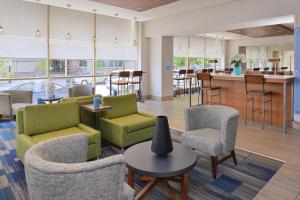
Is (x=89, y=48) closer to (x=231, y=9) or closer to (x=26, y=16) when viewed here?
(x=26, y=16)

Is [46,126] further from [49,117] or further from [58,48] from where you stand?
[58,48]

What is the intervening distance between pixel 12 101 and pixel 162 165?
509 cm

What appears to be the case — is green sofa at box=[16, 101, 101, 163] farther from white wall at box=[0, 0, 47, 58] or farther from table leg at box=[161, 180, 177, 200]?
white wall at box=[0, 0, 47, 58]

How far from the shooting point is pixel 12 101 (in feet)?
19.5

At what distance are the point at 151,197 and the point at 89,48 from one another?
659 centimetres

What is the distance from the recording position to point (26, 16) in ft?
22.5

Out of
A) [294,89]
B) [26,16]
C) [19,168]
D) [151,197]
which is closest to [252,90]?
[294,89]

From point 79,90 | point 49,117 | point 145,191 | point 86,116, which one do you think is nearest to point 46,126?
point 49,117

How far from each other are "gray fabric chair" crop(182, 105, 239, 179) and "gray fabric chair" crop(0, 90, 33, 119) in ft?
13.0

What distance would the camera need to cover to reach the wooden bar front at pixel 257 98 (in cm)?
518

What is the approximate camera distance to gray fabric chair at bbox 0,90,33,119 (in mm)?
5477

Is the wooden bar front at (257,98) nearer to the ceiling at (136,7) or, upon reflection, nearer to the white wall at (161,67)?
the ceiling at (136,7)

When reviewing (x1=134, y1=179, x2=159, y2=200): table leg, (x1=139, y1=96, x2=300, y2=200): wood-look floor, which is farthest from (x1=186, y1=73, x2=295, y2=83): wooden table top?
(x1=134, y1=179, x2=159, y2=200): table leg

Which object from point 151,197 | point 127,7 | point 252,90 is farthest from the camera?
point 127,7
